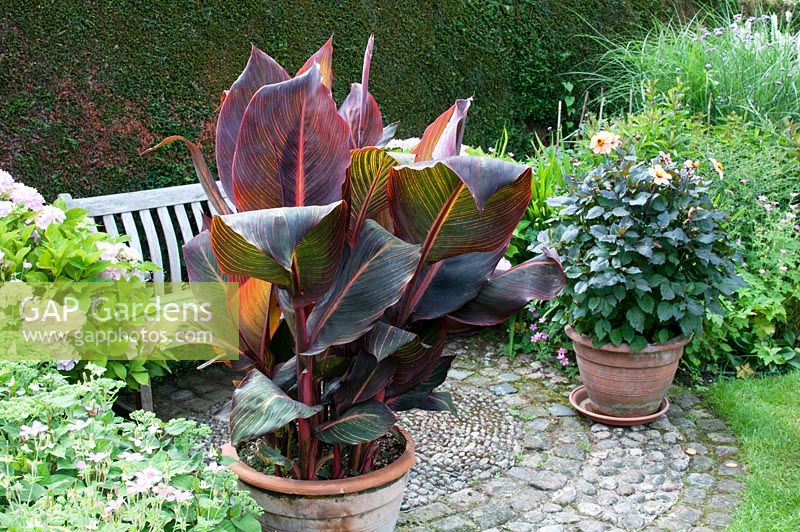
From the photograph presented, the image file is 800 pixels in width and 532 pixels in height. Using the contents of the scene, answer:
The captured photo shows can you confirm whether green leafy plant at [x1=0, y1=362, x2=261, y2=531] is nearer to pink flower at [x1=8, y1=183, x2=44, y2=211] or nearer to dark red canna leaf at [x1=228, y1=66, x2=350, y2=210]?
dark red canna leaf at [x1=228, y1=66, x2=350, y2=210]

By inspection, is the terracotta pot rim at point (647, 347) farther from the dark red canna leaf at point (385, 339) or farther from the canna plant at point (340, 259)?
the dark red canna leaf at point (385, 339)

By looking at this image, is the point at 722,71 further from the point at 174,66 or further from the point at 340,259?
the point at 340,259

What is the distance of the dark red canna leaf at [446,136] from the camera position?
232cm

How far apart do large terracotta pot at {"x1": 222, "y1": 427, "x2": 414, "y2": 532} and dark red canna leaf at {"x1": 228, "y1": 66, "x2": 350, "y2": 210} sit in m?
0.81

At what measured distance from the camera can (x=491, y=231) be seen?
2.22m

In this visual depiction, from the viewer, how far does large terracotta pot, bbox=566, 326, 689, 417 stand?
364cm

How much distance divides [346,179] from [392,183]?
0.13m

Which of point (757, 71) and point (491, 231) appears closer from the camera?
point (491, 231)

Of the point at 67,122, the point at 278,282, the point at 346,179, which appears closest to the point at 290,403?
the point at 278,282

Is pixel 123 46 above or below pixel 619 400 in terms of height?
above

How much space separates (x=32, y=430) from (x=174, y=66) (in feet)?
10.7

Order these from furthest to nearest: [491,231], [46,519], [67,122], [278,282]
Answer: [67,122] → [491,231] → [278,282] → [46,519]

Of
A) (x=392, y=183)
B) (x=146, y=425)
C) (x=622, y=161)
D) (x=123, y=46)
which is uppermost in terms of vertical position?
(x=123, y=46)

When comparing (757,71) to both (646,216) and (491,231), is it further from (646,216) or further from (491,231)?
(491,231)
